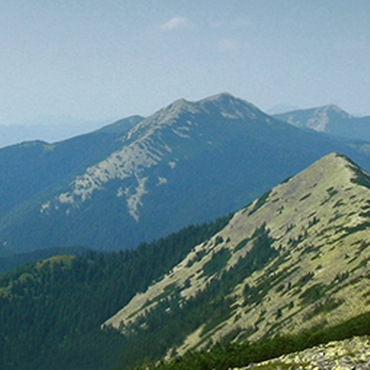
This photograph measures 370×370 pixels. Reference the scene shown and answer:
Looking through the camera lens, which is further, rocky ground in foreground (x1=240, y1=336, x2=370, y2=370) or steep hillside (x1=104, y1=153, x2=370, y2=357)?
steep hillside (x1=104, y1=153, x2=370, y2=357)

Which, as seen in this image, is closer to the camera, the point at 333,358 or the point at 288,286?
the point at 333,358

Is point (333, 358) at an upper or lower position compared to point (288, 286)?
upper

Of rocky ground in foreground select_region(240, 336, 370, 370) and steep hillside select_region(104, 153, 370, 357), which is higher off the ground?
rocky ground in foreground select_region(240, 336, 370, 370)

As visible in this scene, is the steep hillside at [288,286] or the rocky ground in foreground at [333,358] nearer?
the rocky ground in foreground at [333,358]

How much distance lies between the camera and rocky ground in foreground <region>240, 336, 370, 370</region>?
141ft

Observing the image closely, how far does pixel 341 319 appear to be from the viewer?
7875 centimetres

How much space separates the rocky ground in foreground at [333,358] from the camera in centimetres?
4291

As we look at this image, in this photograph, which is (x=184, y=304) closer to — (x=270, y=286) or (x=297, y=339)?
(x=270, y=286)

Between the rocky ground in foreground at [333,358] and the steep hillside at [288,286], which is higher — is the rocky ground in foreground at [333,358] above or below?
above

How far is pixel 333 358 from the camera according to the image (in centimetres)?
4594

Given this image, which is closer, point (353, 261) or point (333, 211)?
point (353, 261)

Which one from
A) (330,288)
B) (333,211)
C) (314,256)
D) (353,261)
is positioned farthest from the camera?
(333,211)

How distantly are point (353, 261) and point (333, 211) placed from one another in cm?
6854

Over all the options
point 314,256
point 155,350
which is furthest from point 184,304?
point 314,256
